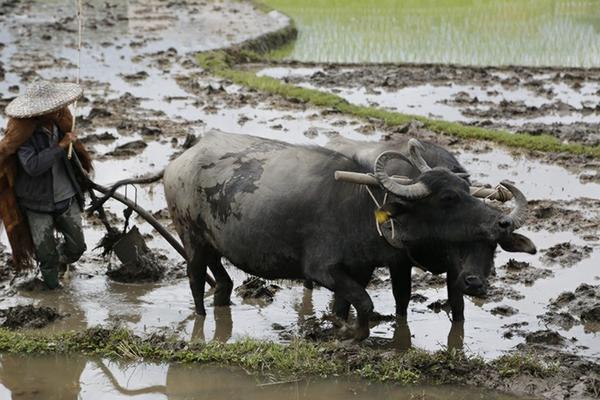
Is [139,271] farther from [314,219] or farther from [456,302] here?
[456,302]

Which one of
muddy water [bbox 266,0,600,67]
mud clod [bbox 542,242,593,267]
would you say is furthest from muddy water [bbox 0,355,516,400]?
muddy water [bbox 266,0,600,67]

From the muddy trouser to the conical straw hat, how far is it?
26.1 inches

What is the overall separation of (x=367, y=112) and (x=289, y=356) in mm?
6381

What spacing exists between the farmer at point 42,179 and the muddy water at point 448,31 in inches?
369

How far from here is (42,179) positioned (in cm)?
637

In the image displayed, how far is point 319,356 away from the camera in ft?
16.7

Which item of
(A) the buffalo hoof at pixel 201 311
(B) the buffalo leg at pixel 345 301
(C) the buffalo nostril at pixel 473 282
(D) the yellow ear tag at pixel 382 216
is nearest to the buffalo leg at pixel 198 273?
(A) the buffalo hoof at pixel 201 311

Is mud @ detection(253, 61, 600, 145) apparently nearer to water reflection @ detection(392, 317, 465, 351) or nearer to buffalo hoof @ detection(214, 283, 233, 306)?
water reflection @ detection(392, 317, 465, 351)

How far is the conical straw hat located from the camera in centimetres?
612

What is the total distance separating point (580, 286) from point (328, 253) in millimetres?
1765

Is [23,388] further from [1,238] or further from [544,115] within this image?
[544,115]

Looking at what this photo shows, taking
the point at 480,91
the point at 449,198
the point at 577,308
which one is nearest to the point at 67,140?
the point at 449,198

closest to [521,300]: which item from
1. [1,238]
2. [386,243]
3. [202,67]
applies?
[386,243]

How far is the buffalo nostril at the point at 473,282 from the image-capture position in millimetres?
4934
